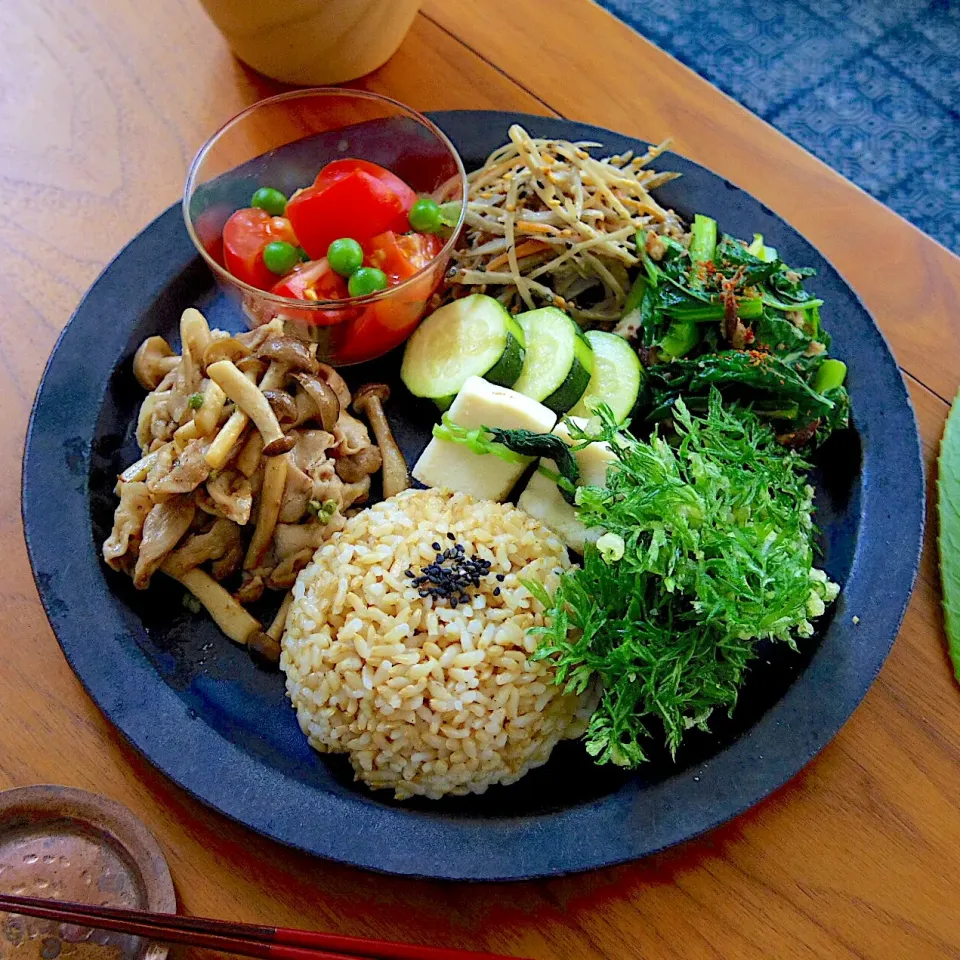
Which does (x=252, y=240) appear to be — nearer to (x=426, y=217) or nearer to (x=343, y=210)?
(x=343, y=210)

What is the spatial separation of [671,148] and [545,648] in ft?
6.37

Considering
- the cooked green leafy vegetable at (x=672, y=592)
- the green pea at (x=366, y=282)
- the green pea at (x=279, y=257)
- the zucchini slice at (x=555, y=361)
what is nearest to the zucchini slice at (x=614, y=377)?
the zucchini slice at (x=555, y=361)

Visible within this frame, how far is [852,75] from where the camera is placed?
16.2ft

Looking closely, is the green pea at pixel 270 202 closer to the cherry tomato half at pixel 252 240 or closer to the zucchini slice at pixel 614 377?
the cherry tomato half at pixel 252 240

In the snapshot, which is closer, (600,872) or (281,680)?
(600,872)

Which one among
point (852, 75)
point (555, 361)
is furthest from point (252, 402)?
point (852, 75)

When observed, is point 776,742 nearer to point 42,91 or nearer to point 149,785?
point 149,785

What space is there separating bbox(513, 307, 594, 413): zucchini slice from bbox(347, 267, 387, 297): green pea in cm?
49

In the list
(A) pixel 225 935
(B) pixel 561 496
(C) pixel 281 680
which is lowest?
(C) pixel 281 680

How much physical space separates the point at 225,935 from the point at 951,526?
6.87 feet

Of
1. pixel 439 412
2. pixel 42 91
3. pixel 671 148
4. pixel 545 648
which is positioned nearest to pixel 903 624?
pixel 545 648

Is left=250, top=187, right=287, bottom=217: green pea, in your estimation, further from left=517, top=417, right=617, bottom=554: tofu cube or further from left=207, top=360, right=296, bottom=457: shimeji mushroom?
left=517, top=417, right=617, bottom=554: tofu cube

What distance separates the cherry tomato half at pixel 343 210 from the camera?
269 centimetres

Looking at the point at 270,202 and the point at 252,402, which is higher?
the point at 270,202
